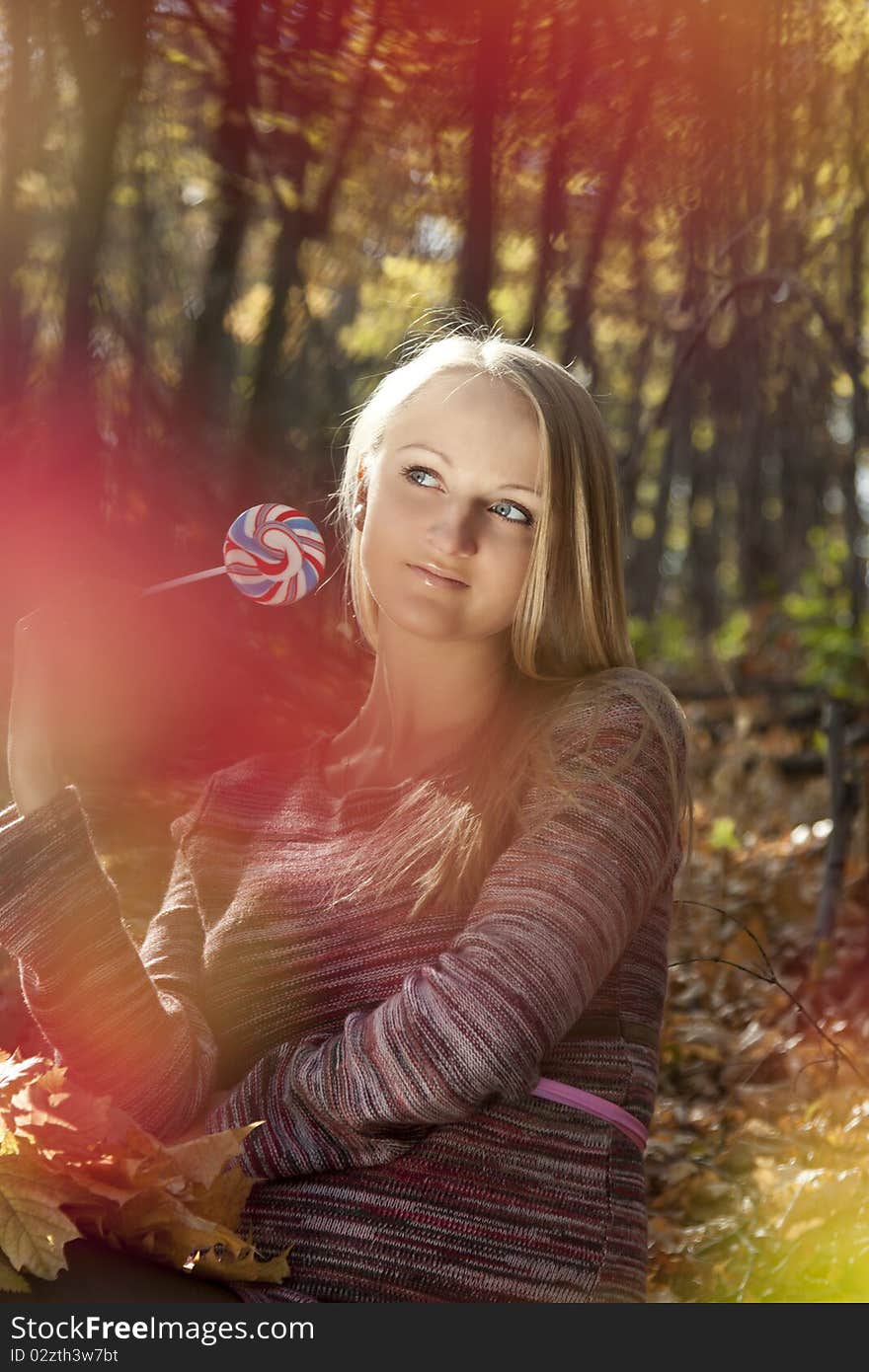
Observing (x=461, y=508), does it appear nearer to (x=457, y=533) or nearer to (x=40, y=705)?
(x=457, y=533)

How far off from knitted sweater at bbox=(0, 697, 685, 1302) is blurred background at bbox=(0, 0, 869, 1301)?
4.00ft

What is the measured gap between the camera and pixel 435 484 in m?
2.04

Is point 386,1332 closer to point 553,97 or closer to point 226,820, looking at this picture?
point 226,820

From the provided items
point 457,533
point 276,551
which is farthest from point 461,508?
point 276,551

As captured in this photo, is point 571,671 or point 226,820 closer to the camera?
point 571,671

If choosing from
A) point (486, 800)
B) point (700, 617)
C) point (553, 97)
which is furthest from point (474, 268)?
point (700, 617)

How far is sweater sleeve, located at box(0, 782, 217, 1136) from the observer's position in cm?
181

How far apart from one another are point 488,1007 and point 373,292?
3.93 meters

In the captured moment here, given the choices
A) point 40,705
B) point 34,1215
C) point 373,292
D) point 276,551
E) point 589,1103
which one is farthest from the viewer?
point 373,292

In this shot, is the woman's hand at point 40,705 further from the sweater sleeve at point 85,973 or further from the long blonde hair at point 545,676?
the long blonde hair at point 545,676

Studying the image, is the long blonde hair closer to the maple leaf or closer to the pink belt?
the pink belt

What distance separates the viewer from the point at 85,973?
1.82 m

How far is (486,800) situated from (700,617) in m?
7.29

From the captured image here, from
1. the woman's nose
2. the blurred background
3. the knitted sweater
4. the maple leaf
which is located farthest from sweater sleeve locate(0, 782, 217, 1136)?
the blurred background
